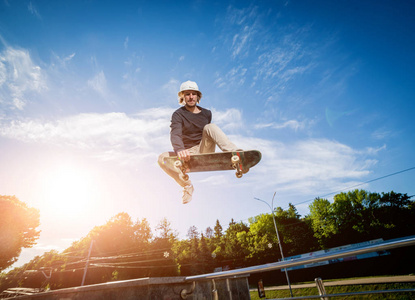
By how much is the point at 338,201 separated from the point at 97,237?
48996 millimetres

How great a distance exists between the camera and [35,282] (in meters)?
46.6

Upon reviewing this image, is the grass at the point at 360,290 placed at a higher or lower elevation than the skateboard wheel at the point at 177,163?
lower

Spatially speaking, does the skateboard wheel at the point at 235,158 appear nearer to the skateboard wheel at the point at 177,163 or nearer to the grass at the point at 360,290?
the skateboard wheel at the point at 177,163

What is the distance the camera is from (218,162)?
4633mm

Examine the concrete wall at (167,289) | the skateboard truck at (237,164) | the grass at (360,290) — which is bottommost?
the grass at (360,290)

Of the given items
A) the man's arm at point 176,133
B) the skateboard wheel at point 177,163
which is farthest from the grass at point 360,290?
the man's arm at point 176,133

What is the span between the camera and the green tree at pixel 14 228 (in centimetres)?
2577

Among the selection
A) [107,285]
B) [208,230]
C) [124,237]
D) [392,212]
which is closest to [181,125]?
[107,285]

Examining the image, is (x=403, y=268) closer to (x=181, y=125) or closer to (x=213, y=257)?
(x=213, y=257)

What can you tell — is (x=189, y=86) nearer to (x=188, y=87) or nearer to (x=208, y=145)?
(x=188, y=87)

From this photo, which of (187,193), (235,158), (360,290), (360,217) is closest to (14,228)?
(187,193)

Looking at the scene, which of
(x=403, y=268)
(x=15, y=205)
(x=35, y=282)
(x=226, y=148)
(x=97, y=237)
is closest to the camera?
(x=226, y=148)

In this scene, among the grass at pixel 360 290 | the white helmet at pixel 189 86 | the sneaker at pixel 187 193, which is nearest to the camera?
the white helmet at pixel 189 86

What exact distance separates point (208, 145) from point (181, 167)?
85 cm
